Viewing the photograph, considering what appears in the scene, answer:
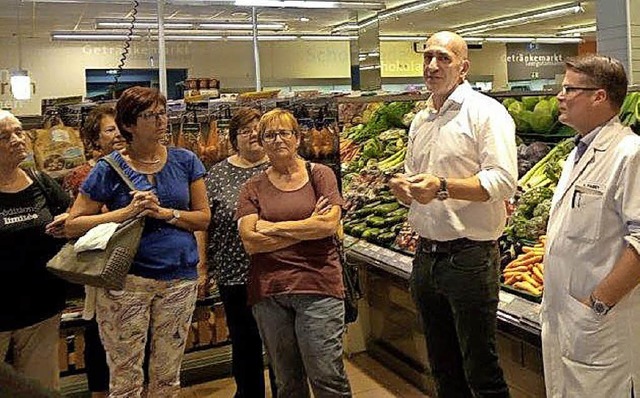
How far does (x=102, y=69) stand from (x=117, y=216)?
12067 mm

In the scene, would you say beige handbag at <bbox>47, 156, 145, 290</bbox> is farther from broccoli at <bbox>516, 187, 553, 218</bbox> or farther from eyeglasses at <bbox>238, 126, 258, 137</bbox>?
broccoli at <bbox>516, 187, 553, 218</bbox>

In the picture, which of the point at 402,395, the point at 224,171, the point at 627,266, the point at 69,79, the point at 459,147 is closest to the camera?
the point at 627,266

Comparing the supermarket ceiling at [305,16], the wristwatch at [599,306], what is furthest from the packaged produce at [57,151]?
the supermarket ceiling at [305,16]

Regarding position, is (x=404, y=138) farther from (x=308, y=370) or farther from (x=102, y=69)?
(x=102, y=69)

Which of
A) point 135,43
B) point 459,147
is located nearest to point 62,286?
point 459,147

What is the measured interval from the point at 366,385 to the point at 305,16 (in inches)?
373

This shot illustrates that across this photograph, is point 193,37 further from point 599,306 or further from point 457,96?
point 599,306

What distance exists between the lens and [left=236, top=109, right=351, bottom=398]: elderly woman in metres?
2.69

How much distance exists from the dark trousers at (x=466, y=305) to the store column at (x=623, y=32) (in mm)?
4810

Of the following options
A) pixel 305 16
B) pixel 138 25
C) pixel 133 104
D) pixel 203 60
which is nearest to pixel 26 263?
pixel 133 104

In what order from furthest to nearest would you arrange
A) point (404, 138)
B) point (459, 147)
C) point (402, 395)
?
point (404, 138)
point (402, 395)
point (459, 147)

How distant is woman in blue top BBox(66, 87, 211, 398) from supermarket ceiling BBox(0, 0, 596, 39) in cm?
664

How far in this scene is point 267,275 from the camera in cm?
273

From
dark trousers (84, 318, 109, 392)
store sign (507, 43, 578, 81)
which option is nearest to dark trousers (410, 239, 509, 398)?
dark trousers (84, 318, 109, 392)
